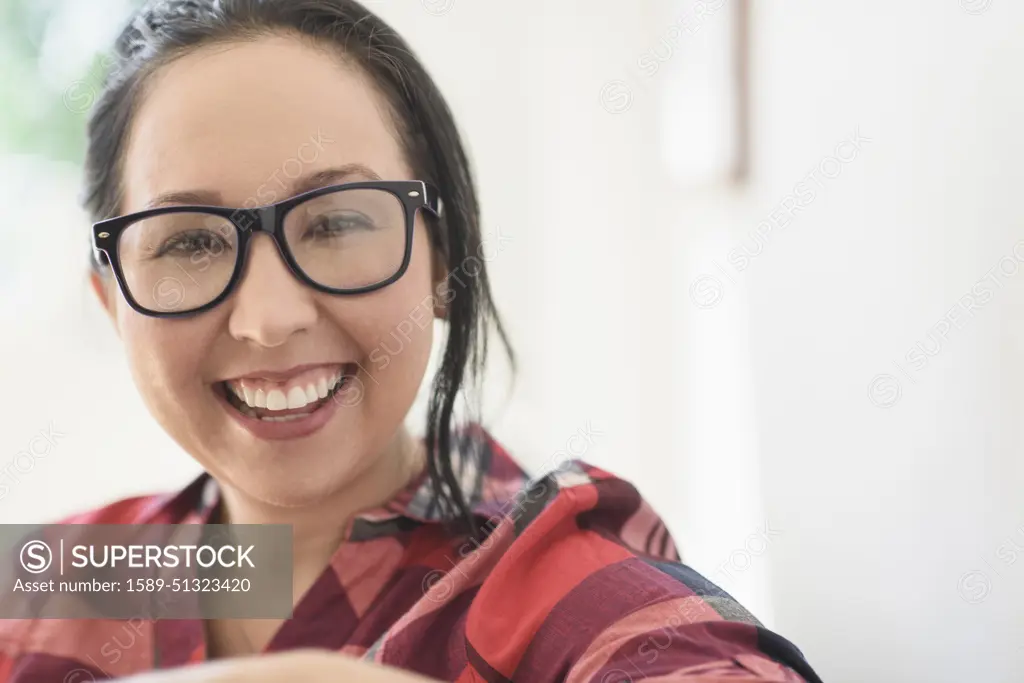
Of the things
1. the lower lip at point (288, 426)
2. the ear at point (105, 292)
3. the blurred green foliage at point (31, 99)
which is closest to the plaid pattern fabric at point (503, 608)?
the lower lip at point (288, 426)

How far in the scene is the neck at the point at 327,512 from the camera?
0.86 m

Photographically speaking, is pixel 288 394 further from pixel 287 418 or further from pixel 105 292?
pixel 105 292

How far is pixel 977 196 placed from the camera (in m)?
0.71

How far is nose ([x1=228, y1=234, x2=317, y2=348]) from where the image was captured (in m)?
0.72

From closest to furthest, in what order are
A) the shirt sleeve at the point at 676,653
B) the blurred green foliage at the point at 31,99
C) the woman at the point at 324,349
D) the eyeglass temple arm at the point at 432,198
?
the shirt sleeve at the point at 676,653
the woman at the point at 324,349
the eyeglass temple arm at the point at 432,198
the blurred green foliage at the point at 31,99

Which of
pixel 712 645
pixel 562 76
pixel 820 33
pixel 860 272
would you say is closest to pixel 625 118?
pixel 562 76

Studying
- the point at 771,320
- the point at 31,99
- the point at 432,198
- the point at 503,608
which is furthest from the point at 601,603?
the point at 31,99

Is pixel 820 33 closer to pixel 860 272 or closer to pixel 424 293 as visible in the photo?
pixel 860 272

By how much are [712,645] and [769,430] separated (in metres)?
0.55

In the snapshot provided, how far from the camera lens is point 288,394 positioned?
763 mm

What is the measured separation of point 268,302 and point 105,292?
28 cm

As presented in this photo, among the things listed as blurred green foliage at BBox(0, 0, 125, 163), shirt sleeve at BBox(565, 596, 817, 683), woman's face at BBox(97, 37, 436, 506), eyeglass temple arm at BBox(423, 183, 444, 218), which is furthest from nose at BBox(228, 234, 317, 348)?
blurred green foliage at BBox(0, 0, 125, 163)

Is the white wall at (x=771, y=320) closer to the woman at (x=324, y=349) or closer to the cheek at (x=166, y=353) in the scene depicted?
the woman at (x=324, y=349)

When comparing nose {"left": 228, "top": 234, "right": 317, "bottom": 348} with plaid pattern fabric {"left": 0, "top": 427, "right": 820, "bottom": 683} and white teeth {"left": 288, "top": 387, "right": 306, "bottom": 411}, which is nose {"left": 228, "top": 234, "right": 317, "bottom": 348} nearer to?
white teeth {"left": 288, "top": 387, "right": 306, "bottom": 411}
